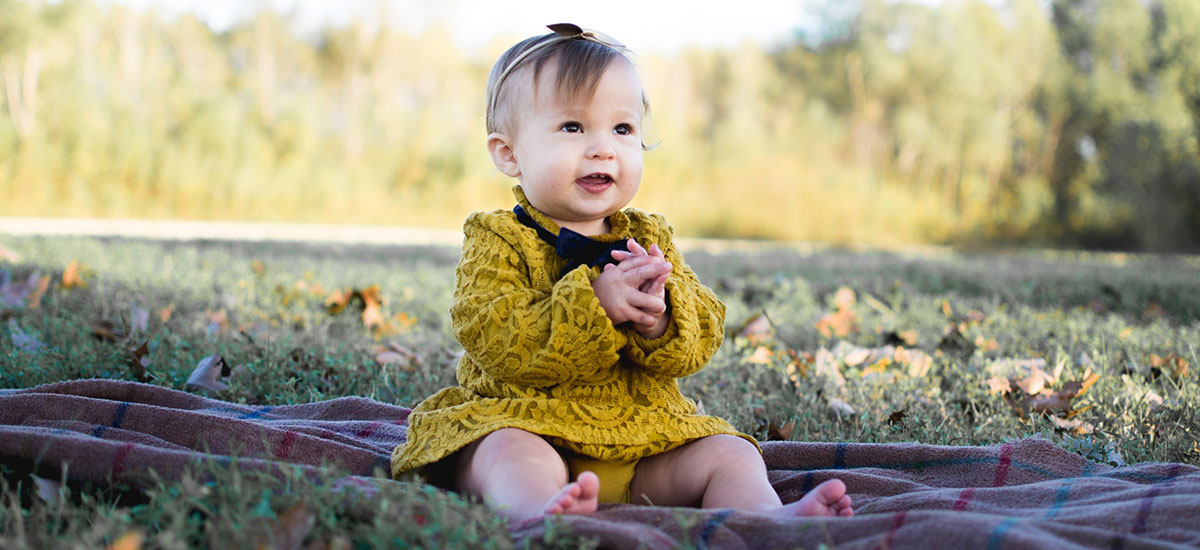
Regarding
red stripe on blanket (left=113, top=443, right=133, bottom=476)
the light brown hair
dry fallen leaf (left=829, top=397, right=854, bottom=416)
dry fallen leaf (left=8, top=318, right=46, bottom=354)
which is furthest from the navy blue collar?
dry fallen leaf (left=8, top=318, right=46, bottom=354)

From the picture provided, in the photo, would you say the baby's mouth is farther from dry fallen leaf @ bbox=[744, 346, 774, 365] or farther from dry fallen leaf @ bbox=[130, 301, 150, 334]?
dry fallen leaf @ bbox=[130, 301, 150, 334]

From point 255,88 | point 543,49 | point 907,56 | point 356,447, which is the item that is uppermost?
point 907,56

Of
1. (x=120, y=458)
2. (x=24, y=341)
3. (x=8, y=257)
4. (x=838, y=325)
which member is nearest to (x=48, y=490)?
(x=120, y=458)

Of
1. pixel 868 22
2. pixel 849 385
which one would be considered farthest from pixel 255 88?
pixel 849 385

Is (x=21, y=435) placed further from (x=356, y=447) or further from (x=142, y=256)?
(x=142, y=256)

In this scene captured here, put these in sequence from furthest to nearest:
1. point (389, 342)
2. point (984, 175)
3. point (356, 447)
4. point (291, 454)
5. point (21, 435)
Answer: point (984, 175)
point (389, 342)
point (356, 447)
point (291, 454)
point (21, 435)

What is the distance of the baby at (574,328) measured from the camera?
179cm

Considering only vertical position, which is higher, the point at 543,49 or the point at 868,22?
the point at 868,22

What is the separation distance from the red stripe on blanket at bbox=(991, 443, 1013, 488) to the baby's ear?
50.1 inches

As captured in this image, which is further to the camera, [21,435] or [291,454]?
[291,454]

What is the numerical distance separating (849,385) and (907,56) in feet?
56.6

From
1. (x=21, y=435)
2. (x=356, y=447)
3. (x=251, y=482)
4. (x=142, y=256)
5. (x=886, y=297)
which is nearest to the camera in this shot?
(x=251, y=482)

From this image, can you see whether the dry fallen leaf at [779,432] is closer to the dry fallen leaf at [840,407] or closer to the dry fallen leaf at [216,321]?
the dry fallen leaf at [840,407]

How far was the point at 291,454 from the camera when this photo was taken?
195cm
